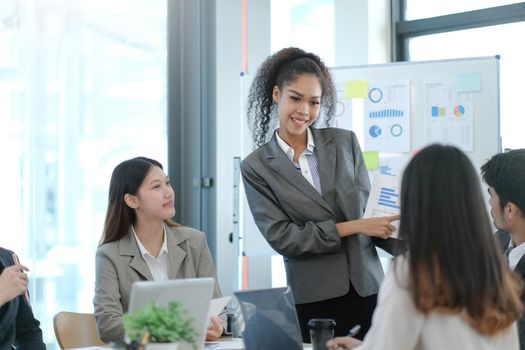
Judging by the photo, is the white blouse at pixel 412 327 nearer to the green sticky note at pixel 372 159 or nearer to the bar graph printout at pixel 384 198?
the bar graph printout at pixel 384 198

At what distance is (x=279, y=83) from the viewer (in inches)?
119

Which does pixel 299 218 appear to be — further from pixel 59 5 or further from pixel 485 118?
pixel 59 5

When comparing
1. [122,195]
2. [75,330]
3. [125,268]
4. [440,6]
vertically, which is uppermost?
[440,6]

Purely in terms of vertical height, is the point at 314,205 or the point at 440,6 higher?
the point at 440,6

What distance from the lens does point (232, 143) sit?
4.72 m

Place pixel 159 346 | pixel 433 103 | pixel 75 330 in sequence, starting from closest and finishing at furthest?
pixel 159 346, pixel 75 330, pixel 433 103

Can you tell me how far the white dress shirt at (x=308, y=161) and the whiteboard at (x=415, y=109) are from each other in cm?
133

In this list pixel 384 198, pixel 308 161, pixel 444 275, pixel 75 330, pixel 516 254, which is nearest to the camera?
pixel 444 275

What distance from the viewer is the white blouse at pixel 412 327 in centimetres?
164

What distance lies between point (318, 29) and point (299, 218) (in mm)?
2693

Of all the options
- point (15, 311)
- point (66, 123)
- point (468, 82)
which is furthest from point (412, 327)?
point (66, 123)

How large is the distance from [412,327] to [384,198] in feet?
3.94

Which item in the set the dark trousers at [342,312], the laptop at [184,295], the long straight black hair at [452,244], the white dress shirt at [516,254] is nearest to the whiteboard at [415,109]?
the dark trousers at [342,312]

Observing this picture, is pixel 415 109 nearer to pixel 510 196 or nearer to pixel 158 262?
pixel 510 196
